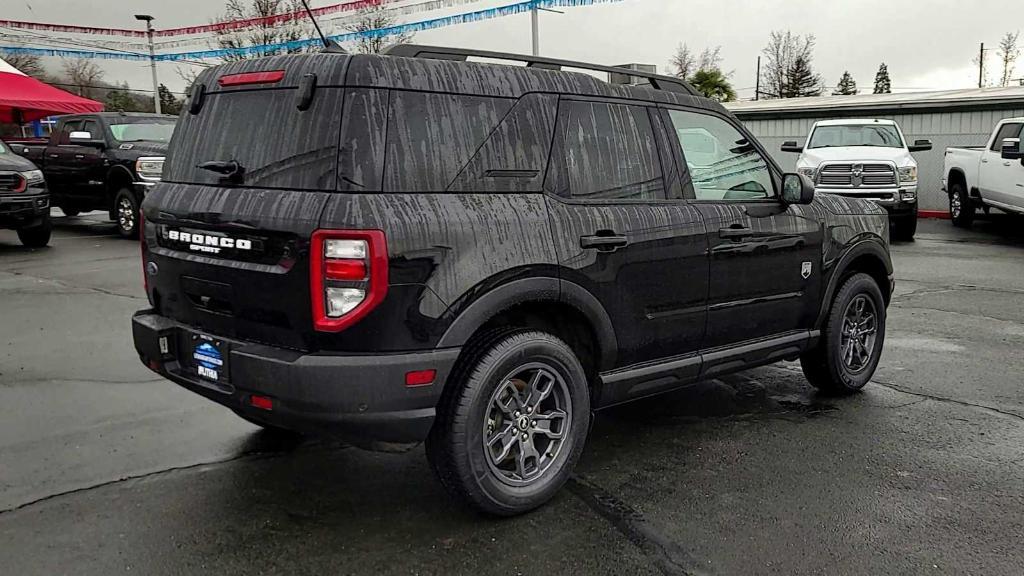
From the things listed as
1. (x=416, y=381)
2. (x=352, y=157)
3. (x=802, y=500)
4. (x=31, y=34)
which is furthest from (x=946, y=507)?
(x=31, y=34)

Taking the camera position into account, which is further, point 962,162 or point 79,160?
point 962,162

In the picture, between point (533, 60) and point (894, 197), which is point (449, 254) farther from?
point (894, 197)

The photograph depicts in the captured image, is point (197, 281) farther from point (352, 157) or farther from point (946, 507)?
point (946, 507)

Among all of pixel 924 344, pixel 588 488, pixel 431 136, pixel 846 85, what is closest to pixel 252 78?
pixel 431 136

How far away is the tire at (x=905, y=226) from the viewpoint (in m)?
14.3

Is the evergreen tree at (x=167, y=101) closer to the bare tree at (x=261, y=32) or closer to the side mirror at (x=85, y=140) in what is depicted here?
the bare tree at (x=261, y=32)

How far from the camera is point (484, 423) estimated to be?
137 inches

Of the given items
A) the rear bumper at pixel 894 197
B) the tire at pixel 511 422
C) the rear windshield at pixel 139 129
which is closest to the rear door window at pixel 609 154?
the tire at pixel 511 422

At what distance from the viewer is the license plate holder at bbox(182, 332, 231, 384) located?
3.46m


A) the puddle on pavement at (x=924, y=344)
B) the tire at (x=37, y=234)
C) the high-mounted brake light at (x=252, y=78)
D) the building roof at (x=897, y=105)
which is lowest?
the puddle on pavement at (x=924, y=344)

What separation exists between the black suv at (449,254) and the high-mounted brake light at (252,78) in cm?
1

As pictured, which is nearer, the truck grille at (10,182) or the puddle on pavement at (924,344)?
the puddle on pavement at (924,344)

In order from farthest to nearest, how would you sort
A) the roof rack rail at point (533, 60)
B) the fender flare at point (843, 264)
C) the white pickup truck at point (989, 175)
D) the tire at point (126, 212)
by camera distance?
1. the tire at point (126, 212)
2. the white pickup truck at point (989, 175)
3. the fender flare at point (843, 264)
4. the roof rack rail at point (533, 60)

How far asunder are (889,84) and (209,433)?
302 ft
